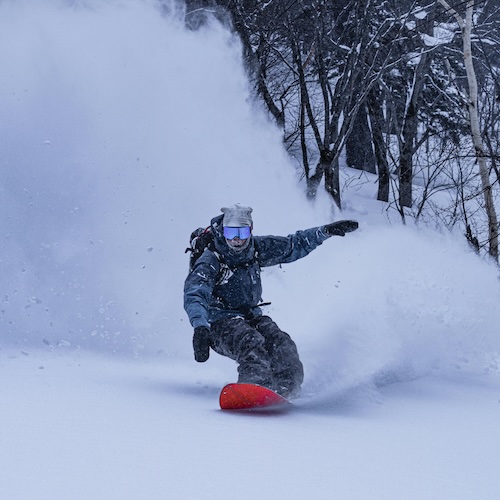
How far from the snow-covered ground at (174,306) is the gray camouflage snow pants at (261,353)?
0.21 metres

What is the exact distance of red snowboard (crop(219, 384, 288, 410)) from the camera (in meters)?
4.09

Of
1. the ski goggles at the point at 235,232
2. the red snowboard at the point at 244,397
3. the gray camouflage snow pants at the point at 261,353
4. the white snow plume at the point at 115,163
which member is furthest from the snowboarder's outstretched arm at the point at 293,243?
the white snow plume at the point at 115,163

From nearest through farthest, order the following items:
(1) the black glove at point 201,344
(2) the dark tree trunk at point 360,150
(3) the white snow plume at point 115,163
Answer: (1) the black glove at point 201,344 < (3) the white snow plume at point 115,163 < (2) the dark tree trunk at point 360,150

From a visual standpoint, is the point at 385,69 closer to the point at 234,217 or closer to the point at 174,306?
the point at 174,306

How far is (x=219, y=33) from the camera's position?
10.7 m

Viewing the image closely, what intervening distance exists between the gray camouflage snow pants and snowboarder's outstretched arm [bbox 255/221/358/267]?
55cm

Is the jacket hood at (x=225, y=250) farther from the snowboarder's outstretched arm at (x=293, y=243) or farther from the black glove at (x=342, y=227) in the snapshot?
the black glove at (x=342, y=227)

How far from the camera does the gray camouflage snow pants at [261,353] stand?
4508 mm

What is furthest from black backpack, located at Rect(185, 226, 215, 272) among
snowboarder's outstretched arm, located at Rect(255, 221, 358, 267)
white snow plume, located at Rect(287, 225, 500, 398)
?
white snow plume, located at Rect(287, 225, 500, 398)

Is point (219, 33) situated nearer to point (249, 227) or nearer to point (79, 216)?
point (79, 216)

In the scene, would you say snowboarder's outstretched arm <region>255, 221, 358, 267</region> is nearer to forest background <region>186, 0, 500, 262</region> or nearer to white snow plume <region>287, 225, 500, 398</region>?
white snow plume <region>287, 225, 500, 398</region>

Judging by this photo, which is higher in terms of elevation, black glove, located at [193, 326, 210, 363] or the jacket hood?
the jacket hood

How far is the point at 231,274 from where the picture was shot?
5105mm

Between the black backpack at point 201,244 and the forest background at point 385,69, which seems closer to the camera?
the black backpack at point 201,244
